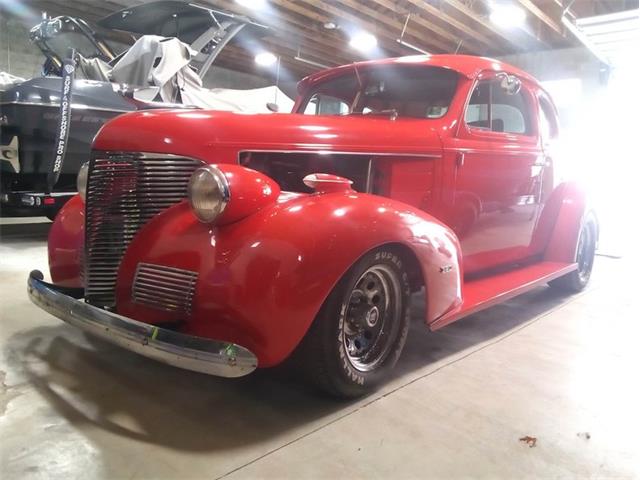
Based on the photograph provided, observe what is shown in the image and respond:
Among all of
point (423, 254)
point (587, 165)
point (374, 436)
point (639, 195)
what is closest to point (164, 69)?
point (423, 254)

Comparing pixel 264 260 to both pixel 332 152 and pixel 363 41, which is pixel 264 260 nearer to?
pixel 332 152

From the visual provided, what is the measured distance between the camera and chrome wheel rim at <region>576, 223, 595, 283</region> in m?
4.43

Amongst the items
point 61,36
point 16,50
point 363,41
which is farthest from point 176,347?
point 16,50

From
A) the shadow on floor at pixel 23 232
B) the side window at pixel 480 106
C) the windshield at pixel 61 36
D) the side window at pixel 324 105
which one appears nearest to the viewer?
the side window at pixel 480 106

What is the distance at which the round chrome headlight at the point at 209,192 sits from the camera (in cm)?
192

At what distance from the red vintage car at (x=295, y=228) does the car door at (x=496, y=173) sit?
15 mm

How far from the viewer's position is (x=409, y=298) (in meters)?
2.43

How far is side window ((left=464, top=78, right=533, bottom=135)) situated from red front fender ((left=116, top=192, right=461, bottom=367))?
58.6 inches

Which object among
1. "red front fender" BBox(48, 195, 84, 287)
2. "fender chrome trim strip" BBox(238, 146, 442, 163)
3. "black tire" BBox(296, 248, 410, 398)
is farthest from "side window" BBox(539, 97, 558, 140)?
"red front fender" BBox(48, 195, 84, 287)

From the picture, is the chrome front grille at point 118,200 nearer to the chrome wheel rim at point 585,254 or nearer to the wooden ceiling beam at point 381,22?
the chrome wheel rim at point 585,254

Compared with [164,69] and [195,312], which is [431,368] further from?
[164,69]

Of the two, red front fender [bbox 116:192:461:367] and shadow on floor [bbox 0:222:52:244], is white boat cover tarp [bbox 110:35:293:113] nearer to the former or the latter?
shadow on floor [bbox 0:222:52:244]

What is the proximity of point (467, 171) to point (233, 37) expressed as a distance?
474 cm

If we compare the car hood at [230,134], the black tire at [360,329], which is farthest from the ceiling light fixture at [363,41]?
the black tire at [360,329]
